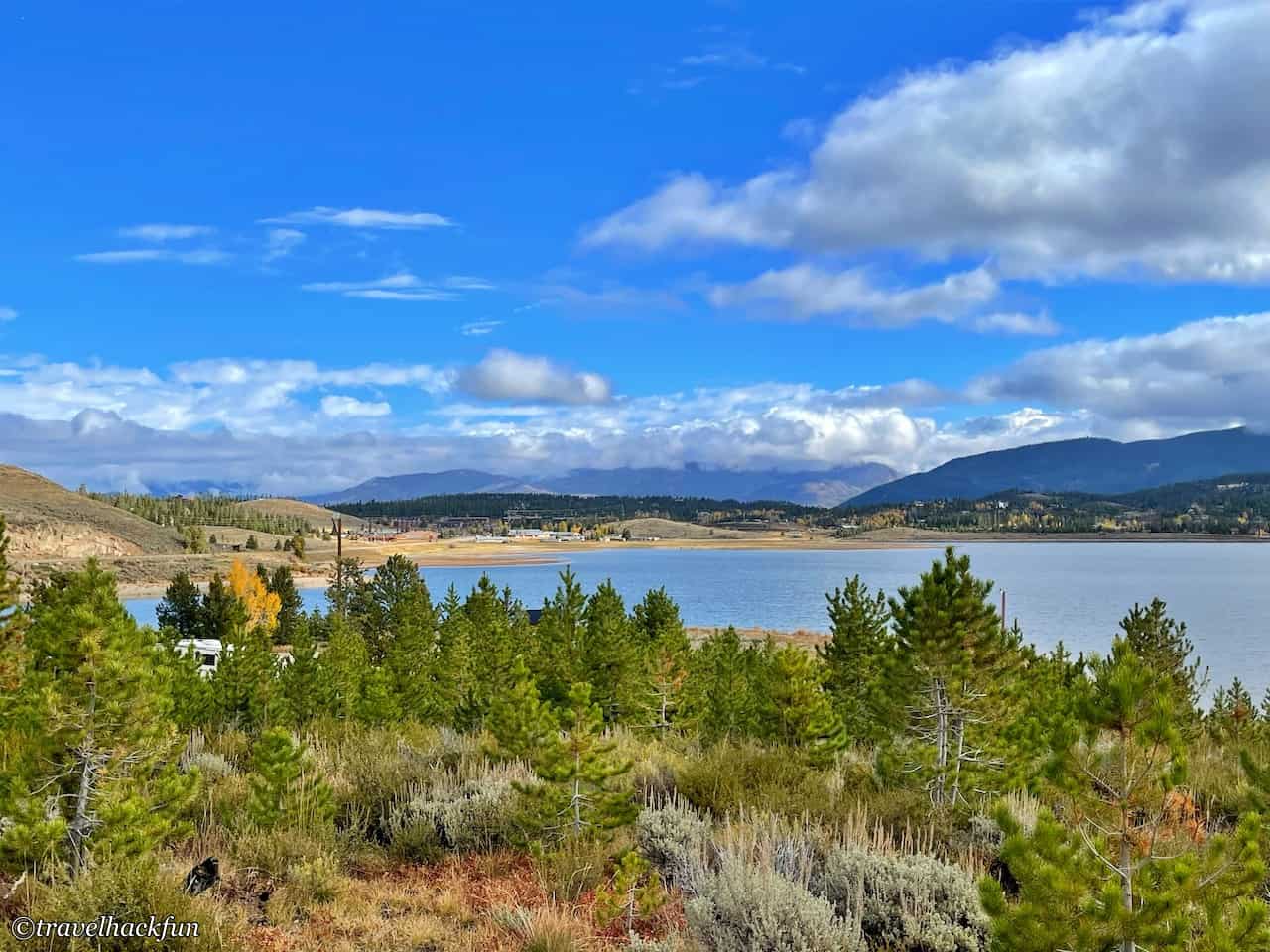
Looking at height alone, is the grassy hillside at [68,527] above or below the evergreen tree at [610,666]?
above

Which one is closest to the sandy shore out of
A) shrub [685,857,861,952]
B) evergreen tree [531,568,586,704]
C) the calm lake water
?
the calm lake water

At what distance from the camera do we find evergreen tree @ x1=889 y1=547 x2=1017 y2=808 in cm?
1027

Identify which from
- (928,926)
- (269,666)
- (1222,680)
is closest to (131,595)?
(269,666)

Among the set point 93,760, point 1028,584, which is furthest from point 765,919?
point 1028,584

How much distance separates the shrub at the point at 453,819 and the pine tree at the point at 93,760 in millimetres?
1866

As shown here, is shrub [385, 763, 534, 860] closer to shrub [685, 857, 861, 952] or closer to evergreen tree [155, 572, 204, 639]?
shrub [685, 857, 861, 952]

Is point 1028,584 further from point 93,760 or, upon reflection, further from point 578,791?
point 93,760

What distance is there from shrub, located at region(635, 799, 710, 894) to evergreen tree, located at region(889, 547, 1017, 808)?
3741 mm

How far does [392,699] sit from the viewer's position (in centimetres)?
2570

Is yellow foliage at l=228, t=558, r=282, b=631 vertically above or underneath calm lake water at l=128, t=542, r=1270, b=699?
above

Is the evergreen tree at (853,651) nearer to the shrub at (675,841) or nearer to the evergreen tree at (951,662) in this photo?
the evergreen tree at (951,662)

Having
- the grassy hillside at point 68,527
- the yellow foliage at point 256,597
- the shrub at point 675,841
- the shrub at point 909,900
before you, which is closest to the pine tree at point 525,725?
the shrub at point 675,841

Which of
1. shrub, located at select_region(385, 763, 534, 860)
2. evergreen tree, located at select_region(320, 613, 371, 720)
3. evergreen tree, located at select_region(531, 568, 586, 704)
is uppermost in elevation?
shrub, located at select_region(385, 763, 534, 860)

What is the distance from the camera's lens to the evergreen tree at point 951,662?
10.3m
